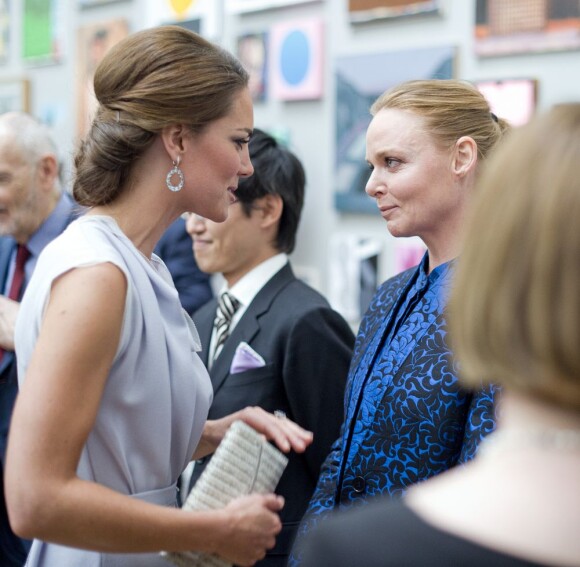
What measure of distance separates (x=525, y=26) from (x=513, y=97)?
217 mm

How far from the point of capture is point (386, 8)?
333cm

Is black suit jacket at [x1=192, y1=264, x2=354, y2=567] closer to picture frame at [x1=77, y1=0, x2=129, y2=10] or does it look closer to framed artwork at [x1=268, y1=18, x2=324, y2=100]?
framed artwork at [x1=268, y1=18, x2=324, y2=100]

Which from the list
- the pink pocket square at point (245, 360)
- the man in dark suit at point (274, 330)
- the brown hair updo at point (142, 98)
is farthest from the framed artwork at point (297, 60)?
the brown hair updo at point (142, 98)

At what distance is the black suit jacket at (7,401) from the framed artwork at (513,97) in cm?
135

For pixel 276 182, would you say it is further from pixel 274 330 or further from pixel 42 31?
pixel 42 31

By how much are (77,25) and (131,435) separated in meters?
3.79

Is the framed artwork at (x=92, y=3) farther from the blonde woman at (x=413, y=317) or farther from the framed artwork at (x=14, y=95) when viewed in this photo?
the blonde woman at (x=413, y=317)

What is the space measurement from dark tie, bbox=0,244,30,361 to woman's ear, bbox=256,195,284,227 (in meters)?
0.79

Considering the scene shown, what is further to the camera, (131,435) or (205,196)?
(205,196)

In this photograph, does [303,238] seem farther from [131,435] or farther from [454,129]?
[131,435]

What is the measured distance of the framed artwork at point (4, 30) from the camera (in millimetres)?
5449

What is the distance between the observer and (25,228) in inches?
123

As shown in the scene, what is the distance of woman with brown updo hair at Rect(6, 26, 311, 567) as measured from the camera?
146cm

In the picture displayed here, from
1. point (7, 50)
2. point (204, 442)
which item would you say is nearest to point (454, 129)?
point (204, 442)
